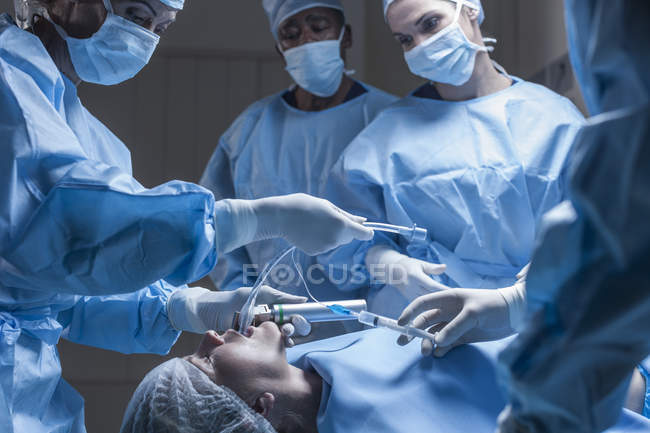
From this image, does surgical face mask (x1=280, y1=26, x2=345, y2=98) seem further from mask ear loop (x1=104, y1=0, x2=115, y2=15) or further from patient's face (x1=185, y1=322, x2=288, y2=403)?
patient's face (x1=185, y1=322, x2=288, y2=403)

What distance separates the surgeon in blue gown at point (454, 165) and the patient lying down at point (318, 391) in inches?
13.7

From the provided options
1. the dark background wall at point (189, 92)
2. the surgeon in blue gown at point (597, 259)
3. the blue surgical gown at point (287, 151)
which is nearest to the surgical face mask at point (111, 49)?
the blue surgical gown at point (287, 151)

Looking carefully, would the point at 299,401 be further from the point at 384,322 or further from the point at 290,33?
the point at 290,33

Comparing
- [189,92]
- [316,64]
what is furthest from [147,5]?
[189,92]

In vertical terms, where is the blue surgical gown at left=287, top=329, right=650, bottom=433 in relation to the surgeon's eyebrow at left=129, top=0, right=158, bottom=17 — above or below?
below

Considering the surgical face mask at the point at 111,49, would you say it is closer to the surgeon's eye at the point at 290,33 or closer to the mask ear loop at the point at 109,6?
the mask ear loop at the point at 109,6

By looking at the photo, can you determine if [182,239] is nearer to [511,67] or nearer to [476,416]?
[476,416]

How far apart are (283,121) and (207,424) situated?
54.1 inches

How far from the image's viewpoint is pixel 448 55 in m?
1.98

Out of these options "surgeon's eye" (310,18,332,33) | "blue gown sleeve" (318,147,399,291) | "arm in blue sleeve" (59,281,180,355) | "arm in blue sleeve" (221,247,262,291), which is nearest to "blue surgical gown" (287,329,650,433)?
"arm in blue sleeve" (59,281,180,355)

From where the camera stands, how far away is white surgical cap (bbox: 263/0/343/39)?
2299 mm

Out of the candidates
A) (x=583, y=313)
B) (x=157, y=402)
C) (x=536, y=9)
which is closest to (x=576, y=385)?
(x=583, y=313)

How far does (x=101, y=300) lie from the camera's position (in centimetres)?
158

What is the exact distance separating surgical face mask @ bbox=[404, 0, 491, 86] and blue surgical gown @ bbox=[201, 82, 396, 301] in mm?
369
